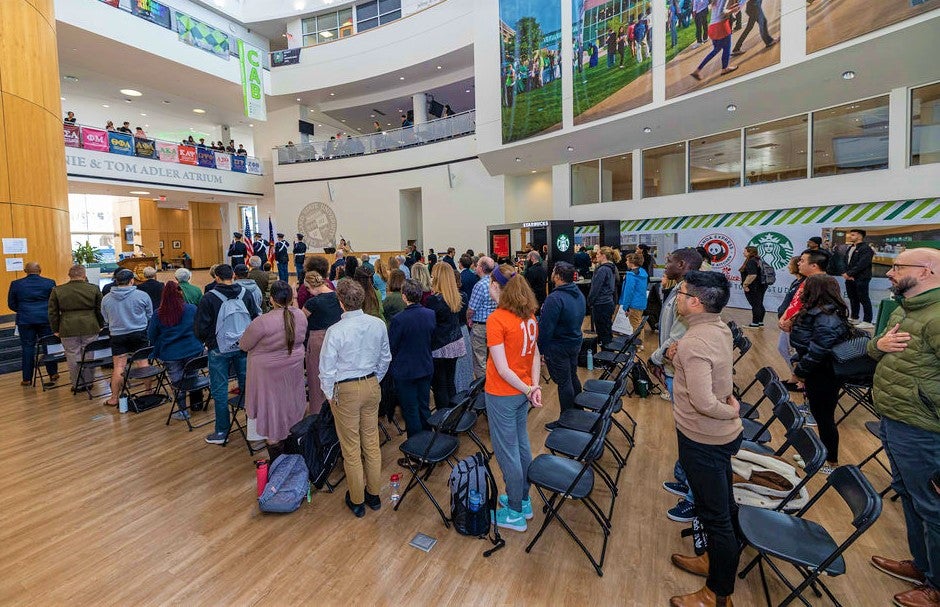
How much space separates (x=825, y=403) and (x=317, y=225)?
777 inches

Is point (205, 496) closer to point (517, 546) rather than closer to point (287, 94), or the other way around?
point (517, 546)

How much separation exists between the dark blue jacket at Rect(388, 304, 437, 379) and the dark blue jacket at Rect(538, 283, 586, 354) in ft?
3.52

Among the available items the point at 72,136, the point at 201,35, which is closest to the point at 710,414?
the point at 72,136

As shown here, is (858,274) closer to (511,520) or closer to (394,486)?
(511,520)

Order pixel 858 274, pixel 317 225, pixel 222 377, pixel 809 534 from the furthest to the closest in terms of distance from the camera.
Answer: pixel 317 225 < pixel 858 274 < pixel 222 377 < pixel 809 534

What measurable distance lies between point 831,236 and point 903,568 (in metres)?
9.11

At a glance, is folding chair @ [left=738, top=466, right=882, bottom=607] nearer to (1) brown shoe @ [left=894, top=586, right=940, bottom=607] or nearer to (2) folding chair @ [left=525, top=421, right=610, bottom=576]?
(1) brown shoe @ [left=894, top=586, right=940, bottom=607]

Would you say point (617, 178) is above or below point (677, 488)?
above

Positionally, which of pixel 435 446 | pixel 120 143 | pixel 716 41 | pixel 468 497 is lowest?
pixel 468 497

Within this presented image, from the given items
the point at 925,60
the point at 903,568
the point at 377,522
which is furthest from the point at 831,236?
the point at 377,522

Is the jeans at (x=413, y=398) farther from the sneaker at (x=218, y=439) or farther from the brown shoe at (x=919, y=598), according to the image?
the brown shoe at (x=919, y=598)

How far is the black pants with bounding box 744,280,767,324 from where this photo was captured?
29.9ft

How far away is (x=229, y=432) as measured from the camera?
4.53 metres

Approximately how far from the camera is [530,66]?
12.8m
